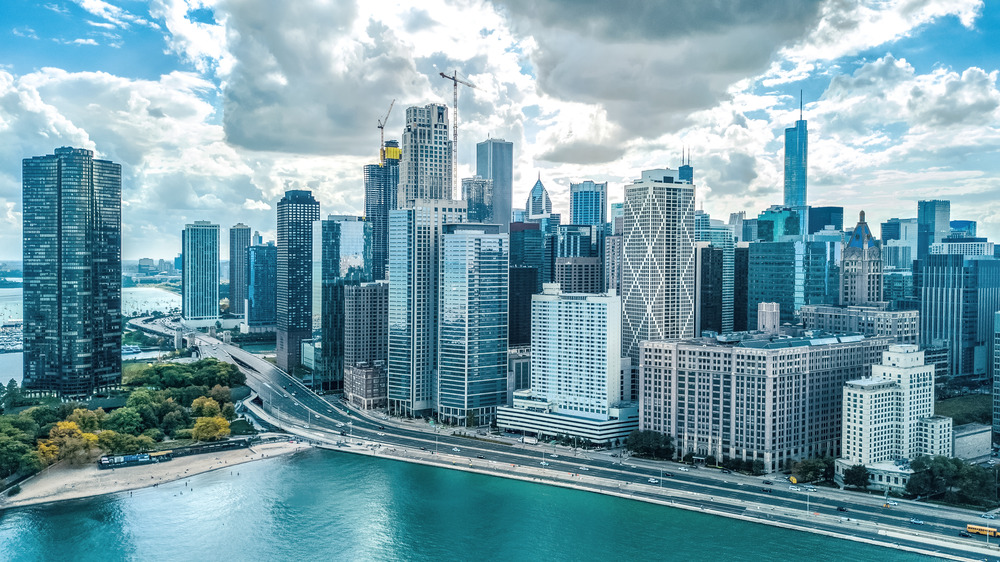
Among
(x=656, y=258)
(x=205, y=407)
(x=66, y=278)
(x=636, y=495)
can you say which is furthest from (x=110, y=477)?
(x=656, y=258)

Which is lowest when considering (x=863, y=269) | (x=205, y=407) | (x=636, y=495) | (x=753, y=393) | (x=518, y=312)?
(x=636, y=495)

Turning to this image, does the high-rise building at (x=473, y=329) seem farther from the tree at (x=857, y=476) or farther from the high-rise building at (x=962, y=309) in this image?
the high-rise building at (x=962, y=309)

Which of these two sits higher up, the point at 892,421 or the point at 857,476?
the point at 892,421

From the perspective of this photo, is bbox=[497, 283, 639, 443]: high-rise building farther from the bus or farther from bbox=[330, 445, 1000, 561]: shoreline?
the bus

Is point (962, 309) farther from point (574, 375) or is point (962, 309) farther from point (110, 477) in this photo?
point (110, 477)

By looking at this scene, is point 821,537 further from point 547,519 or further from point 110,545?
point 110,545


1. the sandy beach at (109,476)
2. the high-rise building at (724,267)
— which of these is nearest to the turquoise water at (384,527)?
the sandy beach at (109,476)

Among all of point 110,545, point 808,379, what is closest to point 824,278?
point 808,379
